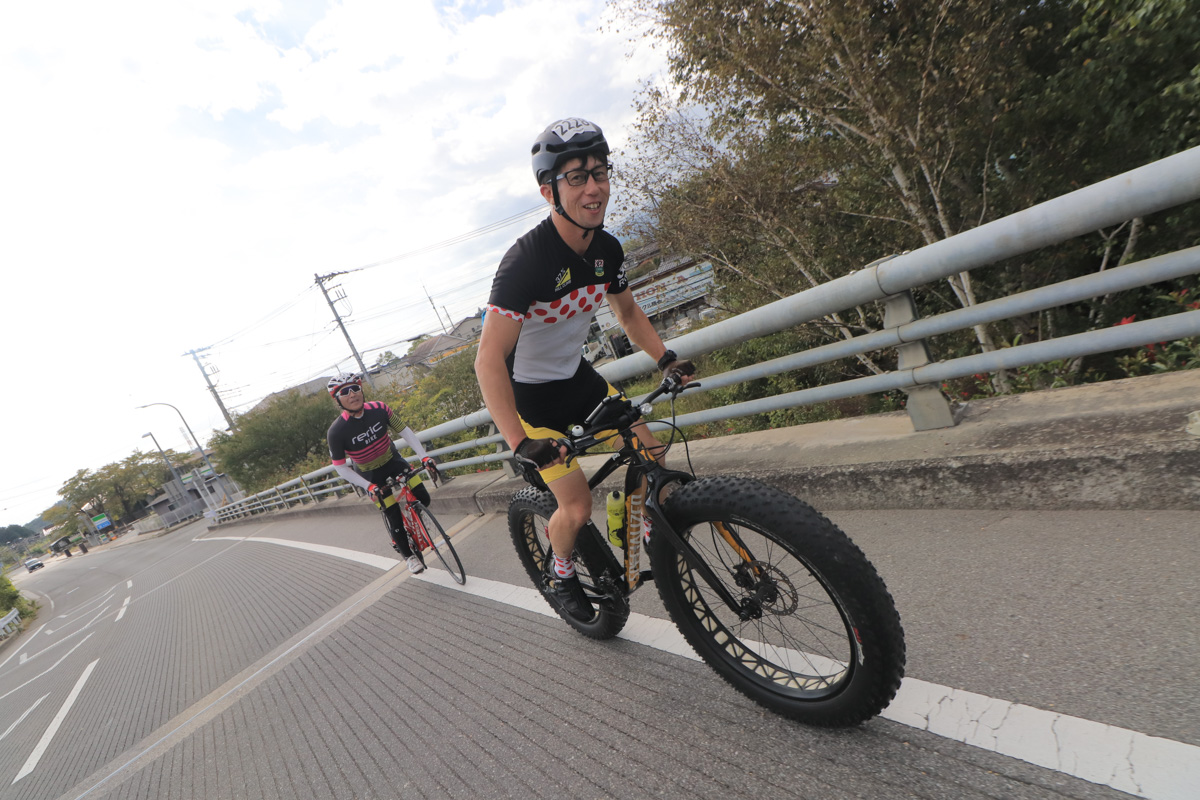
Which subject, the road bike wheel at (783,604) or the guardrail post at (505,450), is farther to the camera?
the guardrail post at (505,450)

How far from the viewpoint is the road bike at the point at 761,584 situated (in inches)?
67.9

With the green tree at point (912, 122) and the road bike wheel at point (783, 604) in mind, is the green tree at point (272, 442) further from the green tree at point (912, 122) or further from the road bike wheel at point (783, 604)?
the road bike wheel at point (783, 604)

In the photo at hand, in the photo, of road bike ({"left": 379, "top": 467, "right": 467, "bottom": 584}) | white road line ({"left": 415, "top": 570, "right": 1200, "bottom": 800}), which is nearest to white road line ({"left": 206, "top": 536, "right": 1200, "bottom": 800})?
white road line ({"left": 415, "top": 570, "right": 1200, "bottom": 800})

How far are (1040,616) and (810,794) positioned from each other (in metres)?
1.11

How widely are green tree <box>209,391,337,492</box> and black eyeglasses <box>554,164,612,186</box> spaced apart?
124 feet

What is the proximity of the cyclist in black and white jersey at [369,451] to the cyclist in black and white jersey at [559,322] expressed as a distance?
3083 mm

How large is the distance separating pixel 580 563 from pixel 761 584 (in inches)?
42.4

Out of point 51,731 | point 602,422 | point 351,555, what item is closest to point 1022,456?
point 602,422

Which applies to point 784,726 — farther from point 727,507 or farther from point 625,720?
point 727,507

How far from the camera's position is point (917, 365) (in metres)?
3.11

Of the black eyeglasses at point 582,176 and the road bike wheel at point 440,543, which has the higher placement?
the black eyeglasses at point 582,176

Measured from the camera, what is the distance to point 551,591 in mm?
3152

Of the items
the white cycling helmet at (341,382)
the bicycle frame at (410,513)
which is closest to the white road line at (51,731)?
the bicycle frame at (410,513)

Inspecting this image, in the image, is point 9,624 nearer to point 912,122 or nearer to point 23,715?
point 23,715
